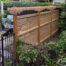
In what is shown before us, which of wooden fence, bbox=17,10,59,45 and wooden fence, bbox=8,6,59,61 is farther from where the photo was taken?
wooden fence, bbox=17,10,59,45

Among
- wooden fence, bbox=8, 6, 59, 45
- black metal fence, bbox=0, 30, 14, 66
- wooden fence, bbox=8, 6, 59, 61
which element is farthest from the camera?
wooden fence, bbox=8, 6, 59, 45

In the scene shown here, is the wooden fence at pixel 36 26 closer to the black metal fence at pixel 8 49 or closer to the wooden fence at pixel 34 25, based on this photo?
the wooden fence at pixel 34 25

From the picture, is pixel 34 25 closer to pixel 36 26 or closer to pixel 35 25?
pixel 35 25

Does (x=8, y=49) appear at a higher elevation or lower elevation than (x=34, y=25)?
lower

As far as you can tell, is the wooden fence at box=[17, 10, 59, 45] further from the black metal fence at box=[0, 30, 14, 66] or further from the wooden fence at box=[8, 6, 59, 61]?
the black metal fence at box=[0, 30, 14, 66]

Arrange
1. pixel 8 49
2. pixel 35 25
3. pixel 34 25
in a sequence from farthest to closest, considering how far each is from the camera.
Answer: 1. pixel 35 25
2. pixel 34 25
3. pixel 8 49

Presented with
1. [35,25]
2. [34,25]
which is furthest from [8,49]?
[35,25]

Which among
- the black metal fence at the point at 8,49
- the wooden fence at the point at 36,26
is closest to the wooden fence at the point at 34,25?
the wooden fence at the point at 36,26

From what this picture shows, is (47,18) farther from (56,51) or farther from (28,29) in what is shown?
(56,51)

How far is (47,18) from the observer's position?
344 inches

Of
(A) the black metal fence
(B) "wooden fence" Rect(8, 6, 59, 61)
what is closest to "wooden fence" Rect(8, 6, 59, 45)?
(B) "wooden fence" Rect(8, 6, 59, 61)

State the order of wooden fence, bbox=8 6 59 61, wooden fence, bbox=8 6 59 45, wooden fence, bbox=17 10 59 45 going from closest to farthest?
wooden fence, bbox=8 6 59 61, wooden fence, bbox=8 6 59 45, wooden fence, bbox=17 10 59 45

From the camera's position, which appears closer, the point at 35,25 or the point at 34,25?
the point at 34,25

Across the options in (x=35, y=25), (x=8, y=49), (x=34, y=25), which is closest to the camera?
(x=8, y=49)
